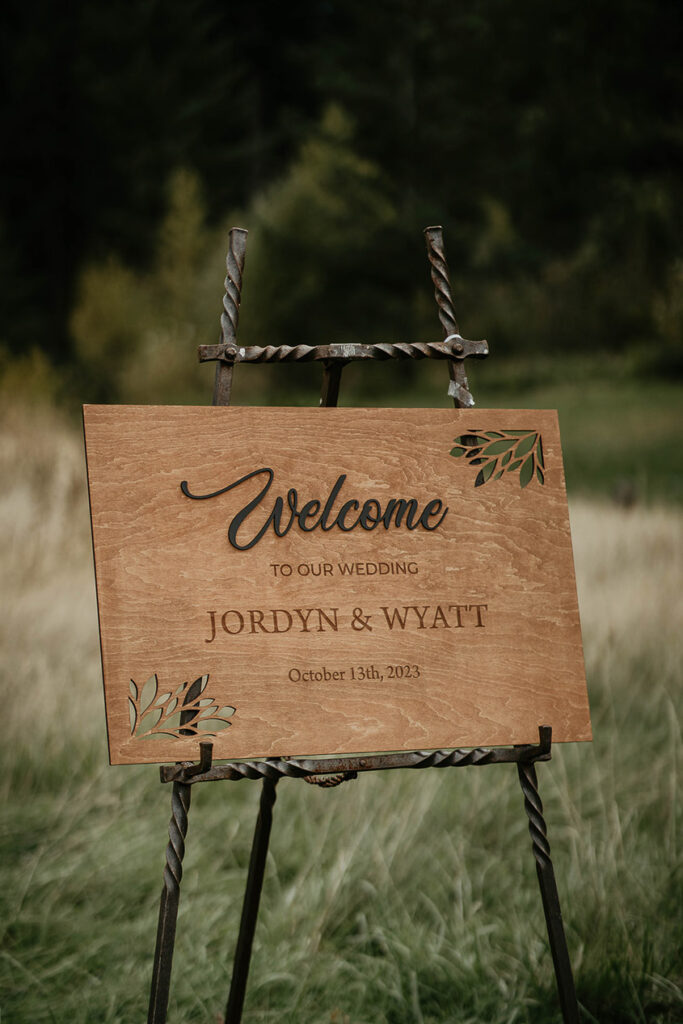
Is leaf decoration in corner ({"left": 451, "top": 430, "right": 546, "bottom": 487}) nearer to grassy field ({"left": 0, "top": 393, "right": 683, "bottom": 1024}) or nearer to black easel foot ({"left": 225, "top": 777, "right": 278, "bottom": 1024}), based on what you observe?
black easel foot ({"left": 225, "top": 777, "right": 278, "bottom": 1024})

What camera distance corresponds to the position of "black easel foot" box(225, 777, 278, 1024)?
52.7 inches

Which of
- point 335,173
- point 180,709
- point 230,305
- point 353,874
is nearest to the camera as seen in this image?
point 180,709

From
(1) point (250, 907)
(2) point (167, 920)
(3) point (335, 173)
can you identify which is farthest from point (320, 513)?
(3) point (335, 173)

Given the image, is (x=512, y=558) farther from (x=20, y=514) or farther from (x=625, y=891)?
(x=20, y=514)

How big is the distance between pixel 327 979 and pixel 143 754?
0.86 meters

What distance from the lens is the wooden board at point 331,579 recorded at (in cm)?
105

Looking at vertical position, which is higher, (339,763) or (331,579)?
(331,579)

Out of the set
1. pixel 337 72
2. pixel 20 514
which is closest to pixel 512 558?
pixel 20 514

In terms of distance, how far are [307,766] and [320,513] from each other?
11.2 inches

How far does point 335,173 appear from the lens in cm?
903

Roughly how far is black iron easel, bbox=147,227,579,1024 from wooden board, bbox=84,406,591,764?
0.08ft

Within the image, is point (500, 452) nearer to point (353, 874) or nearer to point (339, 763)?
point (339, 763)

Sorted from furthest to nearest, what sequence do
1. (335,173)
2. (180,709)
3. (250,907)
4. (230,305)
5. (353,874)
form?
(335,173) → (353,874) → (250,907) → (230,305) → (180,709)

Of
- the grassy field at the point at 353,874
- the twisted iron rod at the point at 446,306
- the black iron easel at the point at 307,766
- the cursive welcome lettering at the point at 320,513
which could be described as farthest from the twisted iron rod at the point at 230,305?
the grassy field at the point at 353,874
